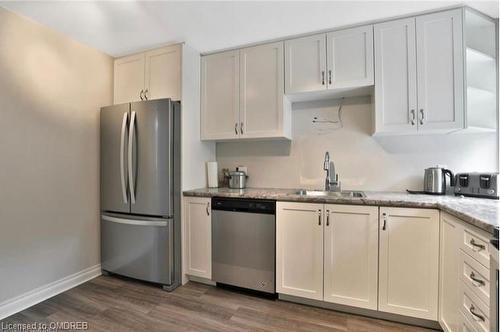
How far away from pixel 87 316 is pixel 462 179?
3.17 meters

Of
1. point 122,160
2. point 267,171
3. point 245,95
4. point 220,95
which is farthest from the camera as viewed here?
point 267,171

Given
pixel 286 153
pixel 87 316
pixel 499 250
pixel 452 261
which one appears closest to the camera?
pixel 499 250

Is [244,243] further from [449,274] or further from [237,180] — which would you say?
[449,274]

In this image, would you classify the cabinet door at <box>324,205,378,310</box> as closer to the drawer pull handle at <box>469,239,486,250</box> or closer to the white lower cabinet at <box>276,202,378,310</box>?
the white lower cabinet at <box>276,202,378,310</box>

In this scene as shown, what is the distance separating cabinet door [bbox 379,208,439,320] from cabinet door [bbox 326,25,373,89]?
1.13m

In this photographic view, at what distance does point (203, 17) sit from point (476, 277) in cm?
246

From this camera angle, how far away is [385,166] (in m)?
2.35

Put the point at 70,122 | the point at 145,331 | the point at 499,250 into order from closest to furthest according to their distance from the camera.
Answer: the point at 499,250
the point at 145,331
the point at 70,122

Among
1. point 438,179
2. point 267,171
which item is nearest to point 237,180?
point 267,171

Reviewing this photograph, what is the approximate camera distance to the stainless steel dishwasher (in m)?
2.08

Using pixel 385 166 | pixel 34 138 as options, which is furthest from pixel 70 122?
pixel 385 166

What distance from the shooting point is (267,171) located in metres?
2.76

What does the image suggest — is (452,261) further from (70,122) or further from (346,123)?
(70,122)

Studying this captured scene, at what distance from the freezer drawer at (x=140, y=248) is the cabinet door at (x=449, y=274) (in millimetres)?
2121
